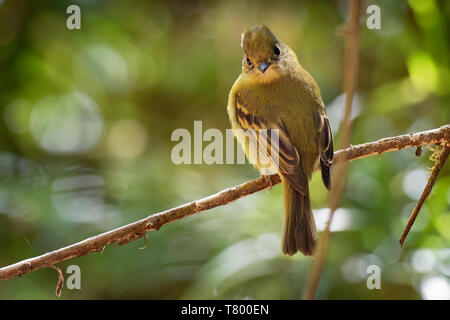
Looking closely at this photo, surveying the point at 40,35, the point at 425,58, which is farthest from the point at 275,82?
the point at 40,35

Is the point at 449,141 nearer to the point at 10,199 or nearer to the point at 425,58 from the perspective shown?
the point at 425,58

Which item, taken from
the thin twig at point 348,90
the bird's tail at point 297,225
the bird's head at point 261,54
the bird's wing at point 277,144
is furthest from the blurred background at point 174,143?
the thin twig at point 348,90

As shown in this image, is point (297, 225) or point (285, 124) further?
point (285, 124)

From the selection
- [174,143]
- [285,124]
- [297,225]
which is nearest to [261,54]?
[285,124]

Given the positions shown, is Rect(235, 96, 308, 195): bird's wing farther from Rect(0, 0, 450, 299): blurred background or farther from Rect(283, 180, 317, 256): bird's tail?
Rect(0, 0, 450, 299): blurred background

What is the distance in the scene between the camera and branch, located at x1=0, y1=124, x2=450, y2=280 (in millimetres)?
1767

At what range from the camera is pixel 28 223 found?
146 inches

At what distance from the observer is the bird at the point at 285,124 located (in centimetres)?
232

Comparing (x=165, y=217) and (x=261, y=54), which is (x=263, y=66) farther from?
(x=165, y=217)

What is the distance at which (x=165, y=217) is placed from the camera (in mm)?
1896

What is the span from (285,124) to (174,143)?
7.18 ft

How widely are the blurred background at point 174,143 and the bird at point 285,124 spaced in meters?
0.77
